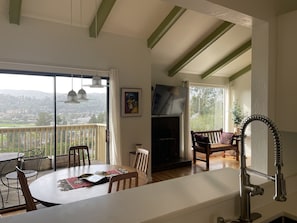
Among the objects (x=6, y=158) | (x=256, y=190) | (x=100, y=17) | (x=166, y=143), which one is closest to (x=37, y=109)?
(x=6, y=158)

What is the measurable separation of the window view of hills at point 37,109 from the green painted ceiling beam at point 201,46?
2.34 metres

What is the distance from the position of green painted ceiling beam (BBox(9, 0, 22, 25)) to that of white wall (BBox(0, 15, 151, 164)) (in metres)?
0.09

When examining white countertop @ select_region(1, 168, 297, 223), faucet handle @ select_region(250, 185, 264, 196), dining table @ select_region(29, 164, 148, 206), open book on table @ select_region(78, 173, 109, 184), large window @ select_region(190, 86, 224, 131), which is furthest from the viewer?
large window @ select_region(190, 86, 224, 131)

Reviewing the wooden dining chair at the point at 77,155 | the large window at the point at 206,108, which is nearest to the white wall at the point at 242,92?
the large window at the point at 206,108

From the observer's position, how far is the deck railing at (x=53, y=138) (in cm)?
424

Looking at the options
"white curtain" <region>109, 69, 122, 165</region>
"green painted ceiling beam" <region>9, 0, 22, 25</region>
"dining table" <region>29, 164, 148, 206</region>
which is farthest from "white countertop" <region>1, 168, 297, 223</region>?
"green painted ceiling beam" <region>9, 0, 22, 25</region>

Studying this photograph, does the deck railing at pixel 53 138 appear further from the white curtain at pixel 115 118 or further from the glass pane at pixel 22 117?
the white curtain at pixel 115 118

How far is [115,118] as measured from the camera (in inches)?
175

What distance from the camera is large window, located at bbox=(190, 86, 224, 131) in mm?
7117

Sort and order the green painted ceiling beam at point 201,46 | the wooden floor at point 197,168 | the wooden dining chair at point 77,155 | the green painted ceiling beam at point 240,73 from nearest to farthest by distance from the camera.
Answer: the wooden dining chair at point 77,155
the green painted ceiling beam at point 201,46
the wooden floor at point 197,168
the green painted ceiling beam at point 240,73

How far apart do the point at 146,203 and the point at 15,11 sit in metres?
3.45

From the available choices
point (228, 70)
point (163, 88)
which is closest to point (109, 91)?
point (163, 88)

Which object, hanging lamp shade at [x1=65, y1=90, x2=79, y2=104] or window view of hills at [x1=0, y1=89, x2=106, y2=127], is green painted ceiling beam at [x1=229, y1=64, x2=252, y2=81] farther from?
hanging lamp shade at [x1=65, y1=90, x2=79, y2=104]

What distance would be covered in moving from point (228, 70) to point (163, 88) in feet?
8.49
